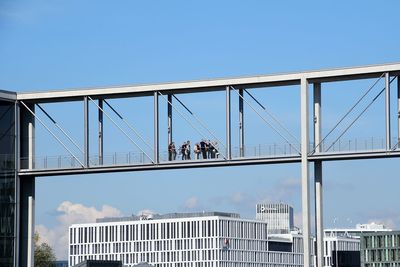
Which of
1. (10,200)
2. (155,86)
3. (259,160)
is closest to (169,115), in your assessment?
(155,86)

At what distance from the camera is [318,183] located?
58875mm

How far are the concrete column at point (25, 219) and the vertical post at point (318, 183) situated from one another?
1518 centimetres

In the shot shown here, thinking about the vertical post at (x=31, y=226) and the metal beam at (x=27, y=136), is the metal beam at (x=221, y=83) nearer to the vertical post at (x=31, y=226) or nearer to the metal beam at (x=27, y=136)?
the metal beam at (x=27, y=136)

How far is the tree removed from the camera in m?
175

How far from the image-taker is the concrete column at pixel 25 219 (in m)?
65.2

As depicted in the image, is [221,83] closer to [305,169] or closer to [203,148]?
[203,148]

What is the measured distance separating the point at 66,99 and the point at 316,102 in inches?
517

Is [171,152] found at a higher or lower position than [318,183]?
higher

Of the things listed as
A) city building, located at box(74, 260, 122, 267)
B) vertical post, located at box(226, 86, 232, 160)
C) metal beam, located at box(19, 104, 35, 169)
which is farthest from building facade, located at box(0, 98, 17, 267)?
city building, located at box(74, 260, 122, 267)

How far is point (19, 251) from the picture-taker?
65.2 m

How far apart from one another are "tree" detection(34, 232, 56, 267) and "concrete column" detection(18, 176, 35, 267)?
353 ft

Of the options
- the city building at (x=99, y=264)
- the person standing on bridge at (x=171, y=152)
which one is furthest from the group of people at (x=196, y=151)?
the city building at (x=99, y=264)

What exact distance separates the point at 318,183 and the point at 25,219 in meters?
15.9

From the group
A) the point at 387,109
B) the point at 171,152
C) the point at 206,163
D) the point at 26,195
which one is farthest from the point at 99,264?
the point at 387,109
